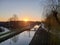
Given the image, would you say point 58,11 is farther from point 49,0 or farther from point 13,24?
point 13,24

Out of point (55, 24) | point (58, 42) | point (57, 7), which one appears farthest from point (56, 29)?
point (58, 42)

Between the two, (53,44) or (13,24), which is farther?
(13,24)

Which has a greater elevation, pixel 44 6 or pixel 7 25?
pixel 44 6

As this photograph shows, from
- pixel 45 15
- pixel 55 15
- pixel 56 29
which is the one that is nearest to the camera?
pixel 56 29

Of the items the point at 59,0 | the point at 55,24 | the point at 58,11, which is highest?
the point at 59,0

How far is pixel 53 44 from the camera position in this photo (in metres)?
5.73

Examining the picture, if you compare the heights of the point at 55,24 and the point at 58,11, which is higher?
the point at 58,11

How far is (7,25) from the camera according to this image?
20422 millimetres

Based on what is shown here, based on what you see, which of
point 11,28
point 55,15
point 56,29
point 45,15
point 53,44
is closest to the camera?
point 53,44

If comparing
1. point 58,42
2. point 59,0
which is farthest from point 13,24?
point 58,42

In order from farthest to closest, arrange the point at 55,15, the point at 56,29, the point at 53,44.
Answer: the point at 55,15 < the point at 56,29 < the point at 53,44

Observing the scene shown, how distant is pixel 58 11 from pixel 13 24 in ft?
44.7

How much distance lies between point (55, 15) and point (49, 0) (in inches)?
29.0

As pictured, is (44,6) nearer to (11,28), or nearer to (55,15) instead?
(55,15)
